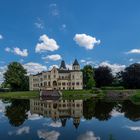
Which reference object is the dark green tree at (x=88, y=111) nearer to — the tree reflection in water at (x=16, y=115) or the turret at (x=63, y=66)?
the tree reflection in water at (x=16, y=115)

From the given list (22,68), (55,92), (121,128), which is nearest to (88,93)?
(55,92)

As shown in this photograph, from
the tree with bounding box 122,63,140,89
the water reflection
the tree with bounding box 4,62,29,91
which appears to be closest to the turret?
the tree with bounding box 4,62,29,91

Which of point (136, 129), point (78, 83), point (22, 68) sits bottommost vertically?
point (136, 129)

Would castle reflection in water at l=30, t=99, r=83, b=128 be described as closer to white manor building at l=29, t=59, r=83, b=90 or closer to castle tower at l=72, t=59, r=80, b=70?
white manor building at l=29, t=59, r=83, b=90

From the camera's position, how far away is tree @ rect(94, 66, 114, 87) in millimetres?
89938

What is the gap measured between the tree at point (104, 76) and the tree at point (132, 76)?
6.26 meters

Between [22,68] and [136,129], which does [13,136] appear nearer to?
[136,129]

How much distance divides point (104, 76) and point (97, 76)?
2927 mm

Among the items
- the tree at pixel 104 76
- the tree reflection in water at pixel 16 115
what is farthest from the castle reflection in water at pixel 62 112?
the tree at pixel 104 76

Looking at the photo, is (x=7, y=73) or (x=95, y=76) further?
(x=95, y=76)

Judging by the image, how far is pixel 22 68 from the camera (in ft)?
299

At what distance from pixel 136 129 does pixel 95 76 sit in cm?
7313

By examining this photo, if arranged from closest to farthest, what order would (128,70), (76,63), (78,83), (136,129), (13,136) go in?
1. (13,136)
2. (136,129)
3. (128,70)
4. (78,83)
5. (76,63)

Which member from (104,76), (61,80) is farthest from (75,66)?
(104,76)
